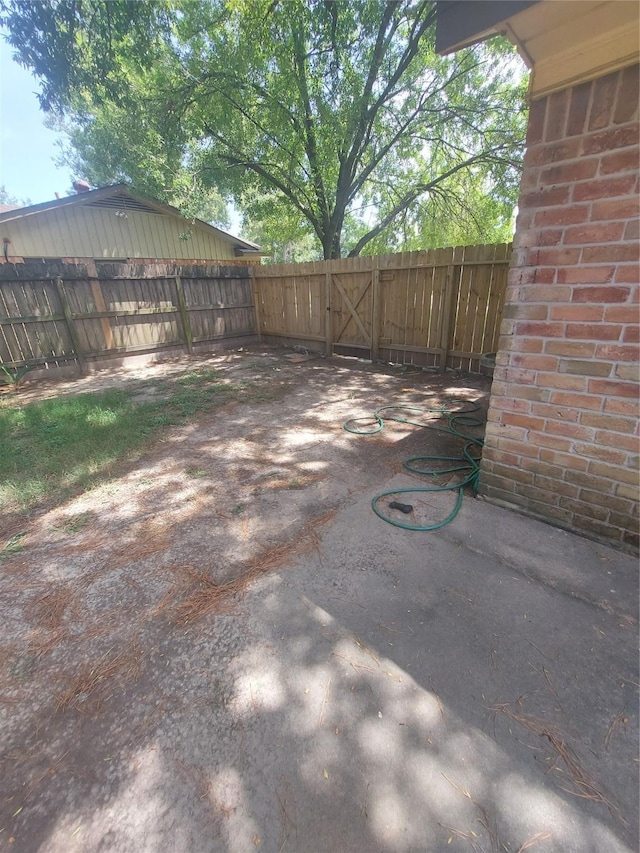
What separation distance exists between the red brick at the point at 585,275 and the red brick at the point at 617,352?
1.02ft

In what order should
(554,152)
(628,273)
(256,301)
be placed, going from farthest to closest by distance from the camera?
(256,301) → (554,152) → (628,273)

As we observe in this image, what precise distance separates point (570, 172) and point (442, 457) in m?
1.98

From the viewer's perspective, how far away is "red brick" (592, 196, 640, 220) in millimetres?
1573

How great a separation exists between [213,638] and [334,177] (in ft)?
43.8

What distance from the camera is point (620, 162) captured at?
1577 millimetres

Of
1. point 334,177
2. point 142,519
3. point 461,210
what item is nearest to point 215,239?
point 334,177

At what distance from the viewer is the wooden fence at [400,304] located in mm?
5406

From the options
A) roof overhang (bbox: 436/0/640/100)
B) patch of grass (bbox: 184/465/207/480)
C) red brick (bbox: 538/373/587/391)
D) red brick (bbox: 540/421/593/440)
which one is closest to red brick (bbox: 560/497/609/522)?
red brick (bbox: 540/421/593/440)

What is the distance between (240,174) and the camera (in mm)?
11117

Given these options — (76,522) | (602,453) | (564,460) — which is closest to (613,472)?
(602,453)

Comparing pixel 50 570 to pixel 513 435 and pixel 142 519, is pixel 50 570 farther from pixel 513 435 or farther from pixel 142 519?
pixel 513 435

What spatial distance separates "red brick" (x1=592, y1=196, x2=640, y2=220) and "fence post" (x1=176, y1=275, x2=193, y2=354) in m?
7.85

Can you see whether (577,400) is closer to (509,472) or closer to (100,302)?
A: (509,472)

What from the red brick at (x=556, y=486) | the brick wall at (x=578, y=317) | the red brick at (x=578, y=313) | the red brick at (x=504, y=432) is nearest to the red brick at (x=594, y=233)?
the brick wall at (x=578, y=317)
